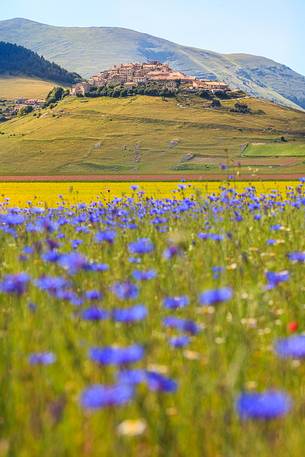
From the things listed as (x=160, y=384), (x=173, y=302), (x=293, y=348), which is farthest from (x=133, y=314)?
(x=173, y=302)

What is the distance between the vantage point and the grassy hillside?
11306 centimetres

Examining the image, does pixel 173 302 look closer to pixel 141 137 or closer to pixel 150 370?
pixel 150 370

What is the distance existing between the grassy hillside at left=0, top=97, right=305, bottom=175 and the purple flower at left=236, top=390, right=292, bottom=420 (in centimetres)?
8370

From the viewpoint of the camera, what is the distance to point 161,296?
546cm

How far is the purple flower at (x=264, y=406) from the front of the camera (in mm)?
2115

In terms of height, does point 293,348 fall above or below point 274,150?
above

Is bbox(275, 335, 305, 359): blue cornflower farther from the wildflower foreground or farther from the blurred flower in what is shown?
the blurred flower

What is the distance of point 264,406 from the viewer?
2.17 metres

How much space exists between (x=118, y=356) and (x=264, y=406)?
0.58m

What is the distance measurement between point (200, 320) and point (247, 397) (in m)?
2.58

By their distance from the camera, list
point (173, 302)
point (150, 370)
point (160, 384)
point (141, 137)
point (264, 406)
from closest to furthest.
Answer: point (264, 406), point (160, 384), point (150, 370), point (173, 302), point (141, 137)

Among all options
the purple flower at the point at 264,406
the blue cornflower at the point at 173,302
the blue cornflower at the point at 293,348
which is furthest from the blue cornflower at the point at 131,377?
the blue cornflower at the point at 173,302

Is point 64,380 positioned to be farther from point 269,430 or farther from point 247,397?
point 247,397

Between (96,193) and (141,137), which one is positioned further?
(141,137)
